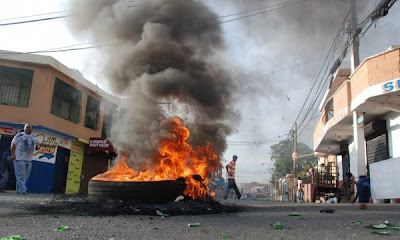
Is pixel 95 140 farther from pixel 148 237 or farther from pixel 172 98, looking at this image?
pixel 148 237

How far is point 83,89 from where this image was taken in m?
18.0

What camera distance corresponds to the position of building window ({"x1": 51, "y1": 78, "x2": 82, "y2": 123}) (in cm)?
1660

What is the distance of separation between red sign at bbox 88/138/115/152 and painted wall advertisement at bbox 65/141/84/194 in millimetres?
638

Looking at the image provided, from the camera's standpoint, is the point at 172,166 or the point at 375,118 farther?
the point at 375,118

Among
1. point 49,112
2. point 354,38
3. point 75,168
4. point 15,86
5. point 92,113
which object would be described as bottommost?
point 75,168

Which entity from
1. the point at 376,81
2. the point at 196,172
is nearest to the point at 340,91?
the point at 376,81

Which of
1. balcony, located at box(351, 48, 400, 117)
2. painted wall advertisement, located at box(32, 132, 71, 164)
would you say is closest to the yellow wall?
painted wall advertisement, located at box(32, 132, 71, 164)

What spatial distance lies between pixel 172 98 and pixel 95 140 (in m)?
12.2

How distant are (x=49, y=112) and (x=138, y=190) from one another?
37.5ft

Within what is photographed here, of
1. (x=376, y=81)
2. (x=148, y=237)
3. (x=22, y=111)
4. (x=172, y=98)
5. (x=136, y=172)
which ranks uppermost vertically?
(x=376, y=81)

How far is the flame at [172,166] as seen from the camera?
6.45 m

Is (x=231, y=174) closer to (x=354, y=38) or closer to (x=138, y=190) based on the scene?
(x=138, y=190)

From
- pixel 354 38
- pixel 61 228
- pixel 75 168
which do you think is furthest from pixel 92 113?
pixel 61 228

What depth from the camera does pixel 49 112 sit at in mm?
15500
